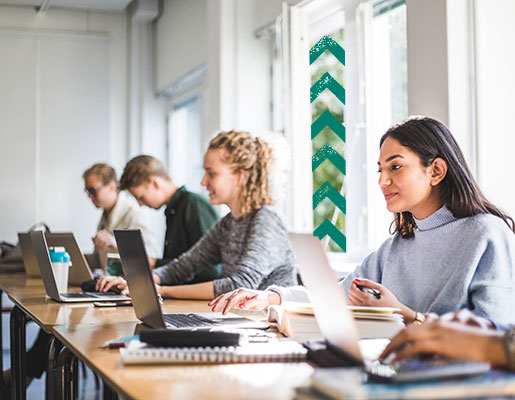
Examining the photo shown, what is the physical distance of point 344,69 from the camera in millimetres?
3234

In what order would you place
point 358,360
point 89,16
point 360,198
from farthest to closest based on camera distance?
point 89,16 < point 360,198 < point 358,360

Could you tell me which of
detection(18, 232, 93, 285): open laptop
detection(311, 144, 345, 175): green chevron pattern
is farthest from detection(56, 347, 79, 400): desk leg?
detection(311, 144, 345, 175): green chevron pattern

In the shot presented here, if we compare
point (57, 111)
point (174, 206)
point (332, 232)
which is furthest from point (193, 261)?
point (57, 111)

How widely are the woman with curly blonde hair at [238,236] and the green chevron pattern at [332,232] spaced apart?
2.17 ft

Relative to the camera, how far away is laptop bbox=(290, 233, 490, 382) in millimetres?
918

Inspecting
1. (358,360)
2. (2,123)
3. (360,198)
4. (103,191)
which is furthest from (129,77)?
(358,360)

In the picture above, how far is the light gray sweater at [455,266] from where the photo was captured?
1582mm

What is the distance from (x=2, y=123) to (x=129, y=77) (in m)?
1.06

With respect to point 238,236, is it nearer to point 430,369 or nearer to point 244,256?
point 244,256

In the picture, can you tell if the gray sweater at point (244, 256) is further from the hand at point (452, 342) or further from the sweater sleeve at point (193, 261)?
the hand at point (452, 342)

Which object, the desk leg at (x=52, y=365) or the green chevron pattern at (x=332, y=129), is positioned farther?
the green chevron pattern at (x=332, y=129)

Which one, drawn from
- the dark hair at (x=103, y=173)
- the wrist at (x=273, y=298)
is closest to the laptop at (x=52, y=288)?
the wrist at (x=273, y=298)

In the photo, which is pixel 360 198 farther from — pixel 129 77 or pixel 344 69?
pixel 129 77

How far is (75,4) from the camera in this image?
5.30 m
